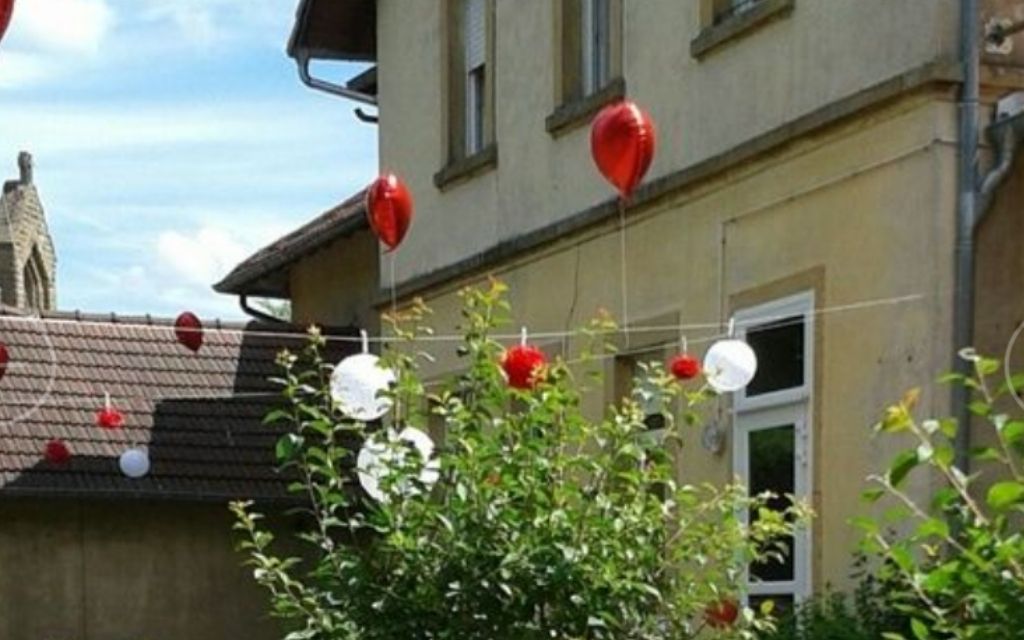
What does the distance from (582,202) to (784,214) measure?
10.2 feet

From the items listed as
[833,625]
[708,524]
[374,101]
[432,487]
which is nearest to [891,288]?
[833,625]

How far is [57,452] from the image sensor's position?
2197cm

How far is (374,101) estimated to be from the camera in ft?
71.5

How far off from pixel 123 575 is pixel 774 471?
12.0m

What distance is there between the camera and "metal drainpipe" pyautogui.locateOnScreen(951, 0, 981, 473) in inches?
439

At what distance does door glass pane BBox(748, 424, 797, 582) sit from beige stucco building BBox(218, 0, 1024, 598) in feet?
0.05

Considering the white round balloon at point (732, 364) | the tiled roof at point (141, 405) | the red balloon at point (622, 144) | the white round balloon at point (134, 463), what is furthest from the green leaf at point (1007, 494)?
the tiled roof at point (141, 405)

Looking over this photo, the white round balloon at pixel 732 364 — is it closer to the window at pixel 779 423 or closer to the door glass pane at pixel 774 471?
the window at pixel 779 423

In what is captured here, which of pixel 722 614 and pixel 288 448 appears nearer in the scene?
pixel 288 448

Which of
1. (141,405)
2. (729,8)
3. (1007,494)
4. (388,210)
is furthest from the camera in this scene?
(141,405)

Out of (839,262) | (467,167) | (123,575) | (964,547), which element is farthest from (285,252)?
(964,547)

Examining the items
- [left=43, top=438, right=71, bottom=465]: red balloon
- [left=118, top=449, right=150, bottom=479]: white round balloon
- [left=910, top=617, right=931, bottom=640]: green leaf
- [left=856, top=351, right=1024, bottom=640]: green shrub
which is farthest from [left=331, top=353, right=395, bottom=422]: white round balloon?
[left=43, top=438, right=71, bottom=465]: red balloon

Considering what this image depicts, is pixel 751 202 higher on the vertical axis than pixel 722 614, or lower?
higher

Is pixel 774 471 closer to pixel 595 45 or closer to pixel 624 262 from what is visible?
pixel 624 262
